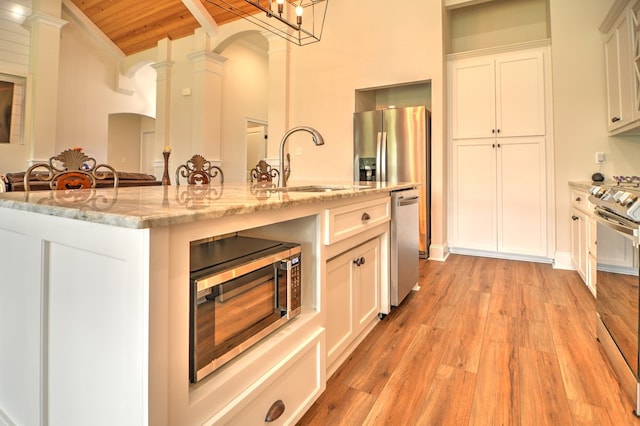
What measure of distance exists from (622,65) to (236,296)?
346 cm

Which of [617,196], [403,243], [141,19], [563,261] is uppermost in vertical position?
[141,19]

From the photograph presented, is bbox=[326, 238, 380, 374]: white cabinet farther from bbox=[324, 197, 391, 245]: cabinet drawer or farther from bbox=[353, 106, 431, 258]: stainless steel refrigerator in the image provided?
bbox=[353, 106, 431, 258]: stainless steel refrigerator

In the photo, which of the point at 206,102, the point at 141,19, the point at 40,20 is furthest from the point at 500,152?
the point at 40,20

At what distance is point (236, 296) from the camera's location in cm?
101

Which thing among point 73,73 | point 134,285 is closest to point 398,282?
point 134,285

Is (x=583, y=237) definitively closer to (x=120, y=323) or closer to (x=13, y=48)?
(x=120, y=323)

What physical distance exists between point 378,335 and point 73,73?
306 inches

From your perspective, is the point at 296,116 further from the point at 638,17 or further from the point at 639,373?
the point at 639,373

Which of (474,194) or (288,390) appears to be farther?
(474,194)

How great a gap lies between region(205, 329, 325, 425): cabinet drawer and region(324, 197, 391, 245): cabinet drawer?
0.40 metres

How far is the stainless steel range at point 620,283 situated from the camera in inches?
53.3

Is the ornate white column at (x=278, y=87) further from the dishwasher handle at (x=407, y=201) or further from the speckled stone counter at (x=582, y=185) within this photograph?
the speckled stone counter at (x=582, y=185)

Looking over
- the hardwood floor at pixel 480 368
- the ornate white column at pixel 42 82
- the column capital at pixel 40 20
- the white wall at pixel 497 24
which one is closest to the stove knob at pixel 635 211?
the hardwood floor at pixel 480 368

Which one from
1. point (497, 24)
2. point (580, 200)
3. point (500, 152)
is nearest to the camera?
point (580, 200)
